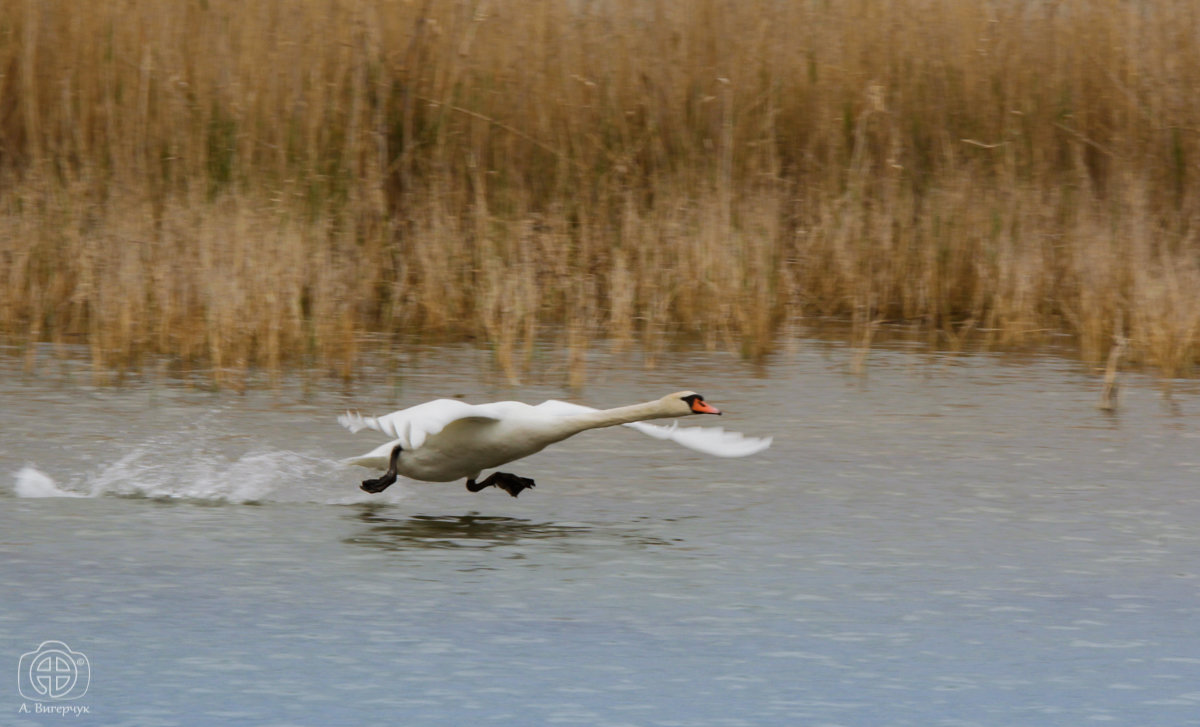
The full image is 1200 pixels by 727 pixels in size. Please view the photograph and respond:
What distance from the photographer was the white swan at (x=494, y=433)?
6047mm

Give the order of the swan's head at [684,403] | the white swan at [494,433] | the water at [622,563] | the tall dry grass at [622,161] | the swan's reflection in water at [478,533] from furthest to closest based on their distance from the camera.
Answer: the tall dry grass at [622,161], the swan's head at [684,403], the white swan at [494,433], the swan's reflection in water at [478,533], the water at [622,563]

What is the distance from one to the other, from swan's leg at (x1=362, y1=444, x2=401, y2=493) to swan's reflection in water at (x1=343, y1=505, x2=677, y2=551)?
10 cm

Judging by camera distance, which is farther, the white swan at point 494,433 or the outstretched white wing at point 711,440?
the outstretched white wing at point 711,440

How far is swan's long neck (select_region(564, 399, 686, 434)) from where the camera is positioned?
606 cm

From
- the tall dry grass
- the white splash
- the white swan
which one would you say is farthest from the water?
the tall dry grass

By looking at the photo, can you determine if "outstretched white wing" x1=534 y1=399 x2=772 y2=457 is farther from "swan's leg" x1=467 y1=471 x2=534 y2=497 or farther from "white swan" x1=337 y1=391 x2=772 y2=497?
"swan's leg" x1=467 y1=471 x2=534 y2=497

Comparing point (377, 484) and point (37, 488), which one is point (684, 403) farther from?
point (37, 488)

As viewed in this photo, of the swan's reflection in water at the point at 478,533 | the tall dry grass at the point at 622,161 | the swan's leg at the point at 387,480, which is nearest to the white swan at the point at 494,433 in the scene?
the swan's leg at the point at 387,480

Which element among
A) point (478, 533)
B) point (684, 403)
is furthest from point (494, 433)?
point (684, 403)

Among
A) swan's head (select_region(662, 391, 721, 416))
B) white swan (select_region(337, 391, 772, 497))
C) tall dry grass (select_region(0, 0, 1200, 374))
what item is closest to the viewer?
white swan (select_region(337, 391, 772, 497))

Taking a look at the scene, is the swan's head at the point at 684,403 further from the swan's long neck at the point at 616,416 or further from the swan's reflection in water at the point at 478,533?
the swan's reflection in water at the point at 478,533

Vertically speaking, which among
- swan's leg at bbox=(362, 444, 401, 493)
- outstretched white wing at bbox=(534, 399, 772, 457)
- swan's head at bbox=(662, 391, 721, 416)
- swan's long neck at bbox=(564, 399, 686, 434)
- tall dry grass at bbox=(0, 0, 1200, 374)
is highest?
tall dry grass at bbox=(0, 0, 1200, 374)

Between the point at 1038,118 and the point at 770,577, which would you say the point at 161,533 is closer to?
the point at 770,577

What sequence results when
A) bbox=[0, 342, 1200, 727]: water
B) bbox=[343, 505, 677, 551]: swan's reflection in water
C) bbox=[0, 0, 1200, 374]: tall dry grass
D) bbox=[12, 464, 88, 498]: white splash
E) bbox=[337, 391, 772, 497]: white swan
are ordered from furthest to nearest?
1. bbox=[0, 0, 1200, 374]: tall dry grass
2. bbox=[12, 464, 88, 498]: white splash
3. bbox=[337, 391, 772, 497]: white swan
4. bbox=[343, 505, 677, 551]: swan's reflection in water
5. bbox=[0, 342, 1200, 727]: water
